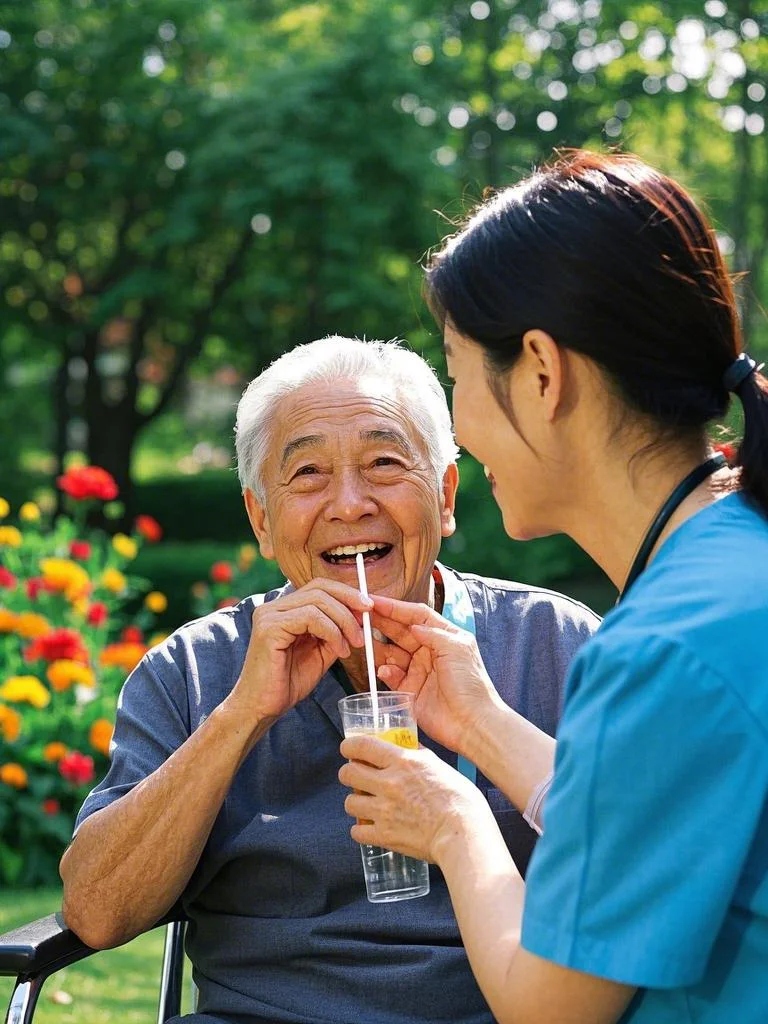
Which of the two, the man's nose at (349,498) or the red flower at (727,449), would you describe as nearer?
the red flower at (727,449)

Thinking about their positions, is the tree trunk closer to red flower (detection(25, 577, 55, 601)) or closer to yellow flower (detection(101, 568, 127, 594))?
yellow flower (detection(101, 568, 127, 594))

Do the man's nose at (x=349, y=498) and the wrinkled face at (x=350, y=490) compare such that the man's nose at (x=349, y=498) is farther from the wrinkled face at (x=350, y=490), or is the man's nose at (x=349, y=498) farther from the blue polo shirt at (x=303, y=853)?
the blue polo shirt at (x=303, y=853)

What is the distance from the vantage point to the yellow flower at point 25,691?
5.04m

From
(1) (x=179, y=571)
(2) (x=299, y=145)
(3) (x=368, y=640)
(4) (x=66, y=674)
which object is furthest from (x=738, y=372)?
(2) (x=299, y=145)

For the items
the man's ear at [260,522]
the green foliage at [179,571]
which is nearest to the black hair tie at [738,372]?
the man's ear at [260,522]

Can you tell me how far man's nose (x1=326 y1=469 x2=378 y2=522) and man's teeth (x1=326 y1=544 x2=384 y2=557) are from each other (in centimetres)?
6

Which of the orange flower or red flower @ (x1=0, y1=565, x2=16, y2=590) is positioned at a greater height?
red flower @ (x1=0, y1=565, x2=16, y2=590)

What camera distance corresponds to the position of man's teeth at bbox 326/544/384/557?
269cm

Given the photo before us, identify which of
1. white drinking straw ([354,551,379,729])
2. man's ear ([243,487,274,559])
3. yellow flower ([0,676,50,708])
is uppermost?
man's ear ([243,487,274,559])

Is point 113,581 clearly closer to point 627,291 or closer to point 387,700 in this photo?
point 387,700

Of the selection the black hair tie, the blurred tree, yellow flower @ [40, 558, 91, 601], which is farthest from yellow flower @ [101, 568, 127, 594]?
the blurred tree

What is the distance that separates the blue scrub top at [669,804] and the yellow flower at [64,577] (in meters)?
4.18

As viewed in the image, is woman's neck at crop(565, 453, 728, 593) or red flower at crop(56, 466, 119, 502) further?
red flower at crop(56, 466, 119, 502)

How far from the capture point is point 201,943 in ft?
8.43
